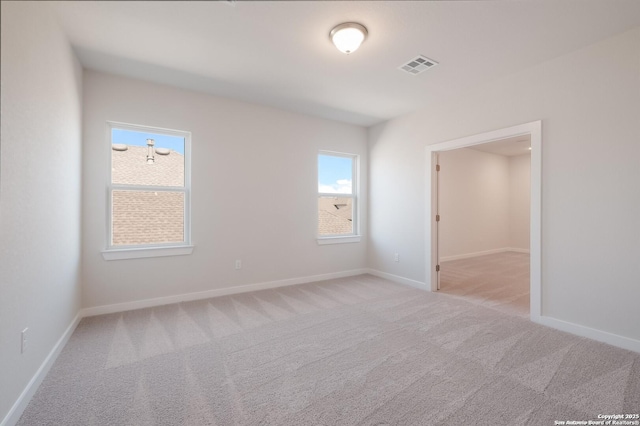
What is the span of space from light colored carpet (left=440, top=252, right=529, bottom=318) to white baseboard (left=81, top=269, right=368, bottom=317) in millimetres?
1821

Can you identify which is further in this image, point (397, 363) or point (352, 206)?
point (352, 206)

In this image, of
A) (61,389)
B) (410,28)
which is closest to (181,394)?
(61,389)

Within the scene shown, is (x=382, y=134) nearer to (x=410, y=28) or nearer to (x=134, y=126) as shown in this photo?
(x=410, y=28)

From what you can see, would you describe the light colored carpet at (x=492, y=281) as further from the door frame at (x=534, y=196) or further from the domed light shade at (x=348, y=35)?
the domed light shade at (x=348, y=35)

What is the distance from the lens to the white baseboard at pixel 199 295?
3033 mm

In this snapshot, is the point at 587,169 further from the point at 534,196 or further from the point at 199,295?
the point at 199,295

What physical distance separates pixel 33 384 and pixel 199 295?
1.83 m

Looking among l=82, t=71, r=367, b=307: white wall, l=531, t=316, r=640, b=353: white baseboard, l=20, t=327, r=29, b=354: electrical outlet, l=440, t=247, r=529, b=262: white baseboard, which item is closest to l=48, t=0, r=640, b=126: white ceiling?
l=82, t=71, r=367, b=307: white wall

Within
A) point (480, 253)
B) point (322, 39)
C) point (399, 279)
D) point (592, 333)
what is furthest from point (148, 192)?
point (480, 253)

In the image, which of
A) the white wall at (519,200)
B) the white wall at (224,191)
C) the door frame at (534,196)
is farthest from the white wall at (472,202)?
the door frame at (534,196)

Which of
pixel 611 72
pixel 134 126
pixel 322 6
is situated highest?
A: pixel 322 6

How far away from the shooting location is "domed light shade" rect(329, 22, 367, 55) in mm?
2154

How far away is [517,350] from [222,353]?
95.8 inches

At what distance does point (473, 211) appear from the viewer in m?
6.79
